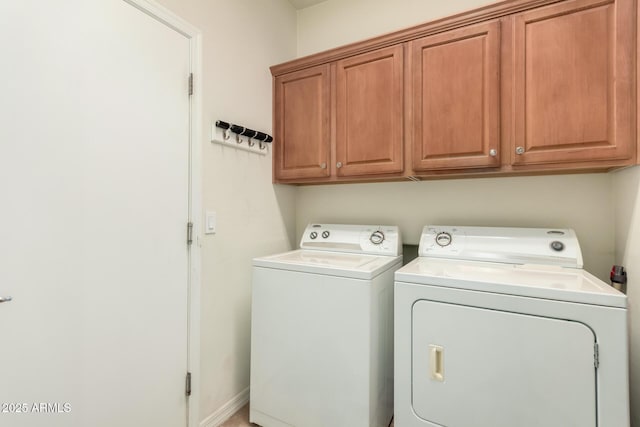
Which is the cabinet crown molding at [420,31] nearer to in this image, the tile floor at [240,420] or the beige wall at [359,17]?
the beige wall at [359,17]

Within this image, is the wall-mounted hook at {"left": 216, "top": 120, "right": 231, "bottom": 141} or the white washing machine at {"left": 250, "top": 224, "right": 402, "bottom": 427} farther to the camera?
the wall-mounted hook at {"left": 216, "top": 120, "right": 231, "bottom": 141}

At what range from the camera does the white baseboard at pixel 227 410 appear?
65.3 inches

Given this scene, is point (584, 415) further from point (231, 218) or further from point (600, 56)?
point (231, 218)

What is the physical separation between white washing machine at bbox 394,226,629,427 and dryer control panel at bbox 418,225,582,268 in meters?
0.01

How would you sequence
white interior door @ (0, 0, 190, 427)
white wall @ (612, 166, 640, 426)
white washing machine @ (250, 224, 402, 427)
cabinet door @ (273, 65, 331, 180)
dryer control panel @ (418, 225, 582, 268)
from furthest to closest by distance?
1. cabinet door @ (273, 65, 331, 180)
2. dryer control panel @ (418, 225, 582, 268)
3. white washing machine @ (250, 224, 402, 427)
4. white wall @ (612, 166, 640, 426)
5. white interior door @ (0, 0, 190, 427)

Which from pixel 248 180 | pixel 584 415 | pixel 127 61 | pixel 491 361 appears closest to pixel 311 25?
pixel 248 180

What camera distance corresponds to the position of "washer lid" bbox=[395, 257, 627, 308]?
1036 millimetres

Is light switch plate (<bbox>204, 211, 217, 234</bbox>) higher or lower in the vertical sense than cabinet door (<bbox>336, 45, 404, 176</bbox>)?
lower

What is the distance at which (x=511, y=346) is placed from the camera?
1126 mm

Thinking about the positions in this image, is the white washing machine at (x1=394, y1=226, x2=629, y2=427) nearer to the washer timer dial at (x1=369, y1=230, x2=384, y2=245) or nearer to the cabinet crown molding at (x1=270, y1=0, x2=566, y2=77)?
the washer timer dial at (x1=369, y1=230, x2=384, y2=245)

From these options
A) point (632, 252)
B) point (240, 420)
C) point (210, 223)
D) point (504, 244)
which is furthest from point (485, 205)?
point (240, 420)

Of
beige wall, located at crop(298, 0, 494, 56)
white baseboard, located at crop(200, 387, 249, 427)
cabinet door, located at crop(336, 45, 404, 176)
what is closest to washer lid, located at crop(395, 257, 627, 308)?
cabinet door, located at crop(336, 45, 404, 176)

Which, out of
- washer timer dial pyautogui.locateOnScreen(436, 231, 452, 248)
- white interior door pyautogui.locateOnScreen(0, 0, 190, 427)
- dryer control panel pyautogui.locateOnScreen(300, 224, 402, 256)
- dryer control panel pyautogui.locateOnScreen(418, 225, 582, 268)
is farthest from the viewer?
dryer control panel pyautogui.locateOnScreen(300, 224, 402, 256)

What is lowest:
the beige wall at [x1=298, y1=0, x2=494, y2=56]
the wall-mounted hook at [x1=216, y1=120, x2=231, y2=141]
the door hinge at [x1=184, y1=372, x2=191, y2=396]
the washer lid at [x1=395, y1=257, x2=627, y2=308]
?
the door hinge at [x1=184, y1=372, x2=191, y2=396]
